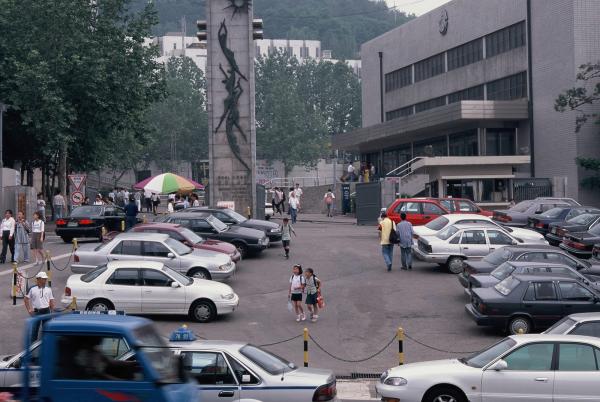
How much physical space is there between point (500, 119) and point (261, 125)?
69749mm

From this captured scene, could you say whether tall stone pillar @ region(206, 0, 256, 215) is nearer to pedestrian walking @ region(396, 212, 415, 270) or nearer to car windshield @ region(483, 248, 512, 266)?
pedestrian walking @ region(396, 212, 415, 270)

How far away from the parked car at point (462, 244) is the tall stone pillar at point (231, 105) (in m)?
17.1

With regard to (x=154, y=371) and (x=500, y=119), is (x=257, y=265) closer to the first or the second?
(x=154, y=371)

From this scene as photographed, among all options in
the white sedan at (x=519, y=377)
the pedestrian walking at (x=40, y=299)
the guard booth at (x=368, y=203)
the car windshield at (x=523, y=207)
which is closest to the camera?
the white sedan at (x=519, y=377)

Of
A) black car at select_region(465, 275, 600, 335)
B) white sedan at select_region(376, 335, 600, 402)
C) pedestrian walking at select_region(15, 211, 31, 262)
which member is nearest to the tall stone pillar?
pedestrian walking at select_region(15, 211, 31, 262)

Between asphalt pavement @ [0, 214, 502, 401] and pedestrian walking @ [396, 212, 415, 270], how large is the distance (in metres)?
0.38

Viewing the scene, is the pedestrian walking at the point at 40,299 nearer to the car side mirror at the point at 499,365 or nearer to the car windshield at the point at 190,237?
the car windshield at the point at 190,237

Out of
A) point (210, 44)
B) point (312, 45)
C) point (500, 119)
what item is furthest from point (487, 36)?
point (312, 45)

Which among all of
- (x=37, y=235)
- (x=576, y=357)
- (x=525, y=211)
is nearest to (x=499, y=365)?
(x=576, y=357)

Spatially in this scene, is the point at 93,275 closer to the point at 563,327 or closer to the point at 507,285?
the point at 507,285

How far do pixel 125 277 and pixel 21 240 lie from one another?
9.06 meters

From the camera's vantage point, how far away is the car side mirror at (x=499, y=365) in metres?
13.1

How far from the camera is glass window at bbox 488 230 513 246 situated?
26.5m

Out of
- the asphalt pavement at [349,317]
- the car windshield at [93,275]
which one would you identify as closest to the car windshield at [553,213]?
the asphalt pavement at [349,317]
